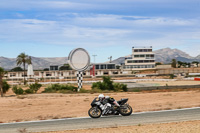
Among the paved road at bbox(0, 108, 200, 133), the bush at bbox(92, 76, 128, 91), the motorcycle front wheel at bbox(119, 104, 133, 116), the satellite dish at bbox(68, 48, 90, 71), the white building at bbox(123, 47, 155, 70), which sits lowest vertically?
the paved road at bbox(0, 108, 200, 133)

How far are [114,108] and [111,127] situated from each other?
3229 millimetres

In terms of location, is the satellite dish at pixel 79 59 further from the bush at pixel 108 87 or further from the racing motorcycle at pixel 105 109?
the racing motorcycle at pixel 105 109

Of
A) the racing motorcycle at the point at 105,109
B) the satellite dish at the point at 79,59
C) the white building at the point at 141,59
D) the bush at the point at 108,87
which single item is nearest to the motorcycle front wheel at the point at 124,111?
the racing motorcycle at the point at 105,109

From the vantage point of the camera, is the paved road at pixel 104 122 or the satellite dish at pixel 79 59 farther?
the satellite dish at pixel 79 59

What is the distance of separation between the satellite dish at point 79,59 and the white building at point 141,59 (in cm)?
11574

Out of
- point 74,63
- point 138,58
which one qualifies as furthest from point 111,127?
point 138,58

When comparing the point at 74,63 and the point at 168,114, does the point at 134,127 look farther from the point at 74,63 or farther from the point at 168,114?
the point at 74,63

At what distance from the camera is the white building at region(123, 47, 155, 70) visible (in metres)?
159

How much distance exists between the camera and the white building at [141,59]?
159250 millimetres

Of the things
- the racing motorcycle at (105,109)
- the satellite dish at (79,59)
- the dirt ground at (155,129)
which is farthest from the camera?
the satellite dish at (79,59)

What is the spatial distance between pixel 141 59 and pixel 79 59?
386ft

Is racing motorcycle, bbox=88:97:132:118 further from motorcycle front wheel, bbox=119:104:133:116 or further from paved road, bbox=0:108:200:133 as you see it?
paved road, bbox=0:108:200:133

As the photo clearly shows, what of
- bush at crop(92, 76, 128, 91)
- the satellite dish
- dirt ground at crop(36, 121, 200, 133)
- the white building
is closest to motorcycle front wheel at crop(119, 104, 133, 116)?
dirt ground at crop(36, 121, 200, 133)

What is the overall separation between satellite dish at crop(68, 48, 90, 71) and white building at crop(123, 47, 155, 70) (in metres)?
116
